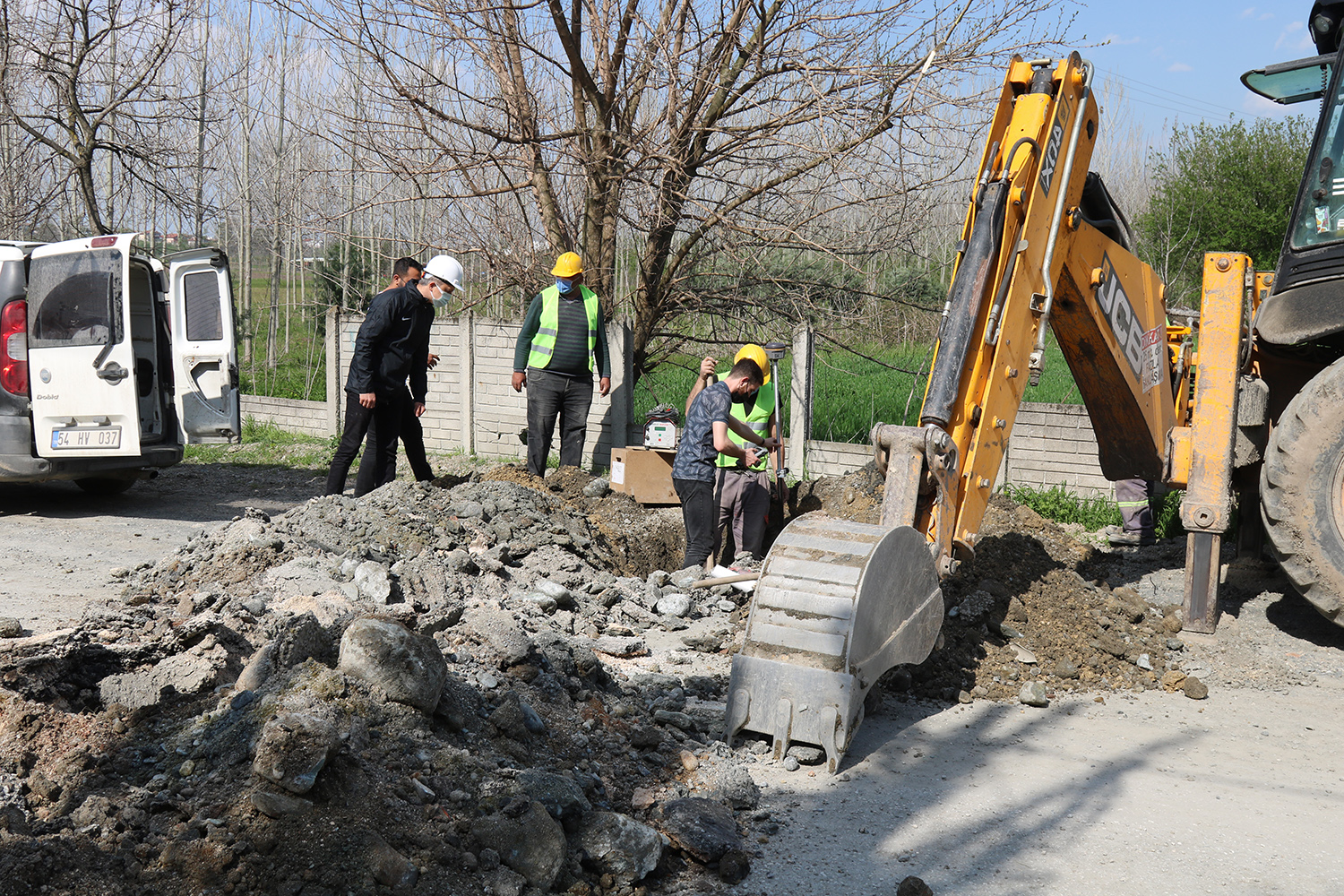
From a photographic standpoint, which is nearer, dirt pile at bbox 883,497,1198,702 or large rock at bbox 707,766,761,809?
large rock at bbox 707,766,761,809

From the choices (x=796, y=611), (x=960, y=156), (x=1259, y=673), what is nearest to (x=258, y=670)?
(x=796, y=611)

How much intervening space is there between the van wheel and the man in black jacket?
9.46 ft

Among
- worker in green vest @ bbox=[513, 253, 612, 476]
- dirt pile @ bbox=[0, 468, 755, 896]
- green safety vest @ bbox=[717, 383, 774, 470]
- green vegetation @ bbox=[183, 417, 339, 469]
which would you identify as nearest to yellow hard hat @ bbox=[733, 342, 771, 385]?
green safety vest @ bbox=[717, 383, 774, 470]

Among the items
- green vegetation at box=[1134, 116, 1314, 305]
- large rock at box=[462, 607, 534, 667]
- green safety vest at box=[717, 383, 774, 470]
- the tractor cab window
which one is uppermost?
green vegetation at box=[1134, 116, 1314, 305]

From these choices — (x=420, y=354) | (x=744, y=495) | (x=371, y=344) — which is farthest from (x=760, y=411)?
(x=371, y=344)

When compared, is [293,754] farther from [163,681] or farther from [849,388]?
[849,388]

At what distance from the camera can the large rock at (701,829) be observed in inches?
129

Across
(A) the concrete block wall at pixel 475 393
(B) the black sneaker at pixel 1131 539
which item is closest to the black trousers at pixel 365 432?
(A) the concrete block wall at pixel 475 393

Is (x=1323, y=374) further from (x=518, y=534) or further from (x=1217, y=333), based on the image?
(x=518, y=534)

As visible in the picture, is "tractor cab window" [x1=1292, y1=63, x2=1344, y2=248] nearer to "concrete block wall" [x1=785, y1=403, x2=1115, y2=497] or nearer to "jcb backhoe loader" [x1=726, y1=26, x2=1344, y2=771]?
"jcb backhoe loader" [x1=726, y1=26, x2=1344, y2=771]

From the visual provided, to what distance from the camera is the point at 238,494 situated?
980cm

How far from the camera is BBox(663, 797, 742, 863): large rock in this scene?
3.27 m

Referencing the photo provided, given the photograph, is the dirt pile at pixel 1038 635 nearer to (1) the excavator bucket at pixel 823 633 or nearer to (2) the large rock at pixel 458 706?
(1) the excavator bucket at pixel 823 633

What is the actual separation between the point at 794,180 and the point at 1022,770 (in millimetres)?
6200
